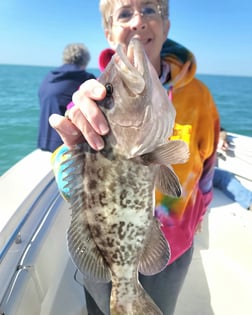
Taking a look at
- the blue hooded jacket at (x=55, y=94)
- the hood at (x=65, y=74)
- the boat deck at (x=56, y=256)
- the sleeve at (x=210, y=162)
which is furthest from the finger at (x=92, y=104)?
the hood at (x=65, y=74)

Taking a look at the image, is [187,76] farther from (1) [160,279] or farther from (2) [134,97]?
(1) [160,279]

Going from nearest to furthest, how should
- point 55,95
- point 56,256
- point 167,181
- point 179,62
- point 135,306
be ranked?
1. point 167,181
2. point 135,306
3. point 179,62
4. point 56,256
5. point 55,95

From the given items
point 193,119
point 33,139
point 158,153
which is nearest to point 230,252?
Answer: point 193,119

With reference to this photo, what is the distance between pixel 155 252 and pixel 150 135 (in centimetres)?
49

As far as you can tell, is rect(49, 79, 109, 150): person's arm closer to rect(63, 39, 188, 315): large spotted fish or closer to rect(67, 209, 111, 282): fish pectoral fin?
rect(63, 39, 188, 315): large spotted fish

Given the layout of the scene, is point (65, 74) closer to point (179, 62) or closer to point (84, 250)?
point (179, 62)

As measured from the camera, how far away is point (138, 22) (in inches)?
61.9

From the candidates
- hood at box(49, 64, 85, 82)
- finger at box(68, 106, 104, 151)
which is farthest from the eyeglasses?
hood at box(49, 64, 85, 82)

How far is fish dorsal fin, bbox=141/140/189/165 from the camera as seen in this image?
3.89 feet

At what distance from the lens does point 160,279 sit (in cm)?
172

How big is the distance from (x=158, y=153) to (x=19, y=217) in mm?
1344

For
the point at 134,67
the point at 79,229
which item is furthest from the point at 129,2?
the point at 79,229

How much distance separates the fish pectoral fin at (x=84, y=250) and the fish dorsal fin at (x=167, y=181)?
1.06 ft

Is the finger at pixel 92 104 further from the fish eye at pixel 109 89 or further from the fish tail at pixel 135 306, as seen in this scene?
the fish tail at pixel 135 306
